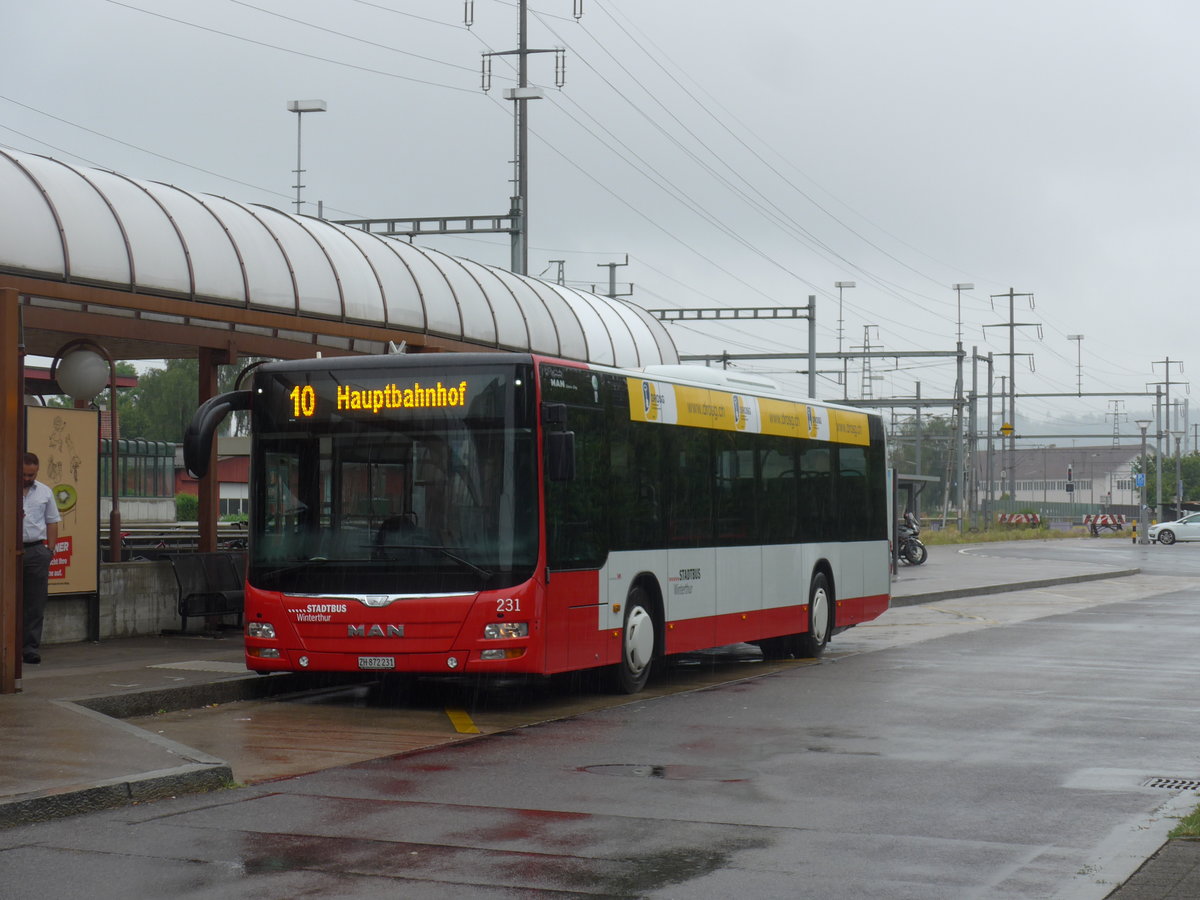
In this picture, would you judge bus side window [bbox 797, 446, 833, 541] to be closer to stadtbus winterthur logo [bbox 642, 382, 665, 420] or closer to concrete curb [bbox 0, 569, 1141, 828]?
stadtbus winterthur logo [bbox 642, 382, 665, 420]

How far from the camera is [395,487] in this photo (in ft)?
43.1

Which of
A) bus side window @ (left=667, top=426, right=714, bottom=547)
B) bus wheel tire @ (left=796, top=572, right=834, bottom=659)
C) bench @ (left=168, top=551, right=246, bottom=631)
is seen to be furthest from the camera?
bus wheel tire @ (left=796, top=572, right=834, bottom=659)

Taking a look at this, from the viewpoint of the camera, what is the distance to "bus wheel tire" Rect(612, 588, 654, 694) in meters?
14.5

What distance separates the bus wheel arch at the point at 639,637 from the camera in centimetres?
1450

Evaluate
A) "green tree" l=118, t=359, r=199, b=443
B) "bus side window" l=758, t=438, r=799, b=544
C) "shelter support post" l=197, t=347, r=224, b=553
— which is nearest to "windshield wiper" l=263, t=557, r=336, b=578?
"bus side window" l=758, t=438, r=799, b=544

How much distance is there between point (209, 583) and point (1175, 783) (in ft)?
37.9

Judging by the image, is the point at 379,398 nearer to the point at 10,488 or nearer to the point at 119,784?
the point at 10,488

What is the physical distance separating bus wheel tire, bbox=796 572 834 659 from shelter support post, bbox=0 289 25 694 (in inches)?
355

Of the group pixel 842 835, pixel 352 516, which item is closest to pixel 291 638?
pixel 352 516

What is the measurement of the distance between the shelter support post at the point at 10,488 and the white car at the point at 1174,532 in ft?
240

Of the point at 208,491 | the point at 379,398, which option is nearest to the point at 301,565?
the point at 379,398

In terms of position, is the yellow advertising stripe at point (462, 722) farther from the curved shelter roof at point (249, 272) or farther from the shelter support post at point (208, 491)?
the shelter support post at point (208, 491)

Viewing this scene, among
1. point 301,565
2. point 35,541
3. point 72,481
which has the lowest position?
point 301,565

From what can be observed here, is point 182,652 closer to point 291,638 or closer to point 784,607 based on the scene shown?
point 291,638
